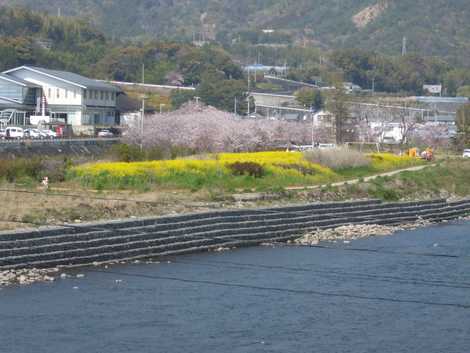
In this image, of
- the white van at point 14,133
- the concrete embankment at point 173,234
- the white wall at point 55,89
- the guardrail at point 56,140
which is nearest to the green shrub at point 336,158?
the concrete embankment at point 173,234

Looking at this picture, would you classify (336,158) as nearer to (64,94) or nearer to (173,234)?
(173,234)

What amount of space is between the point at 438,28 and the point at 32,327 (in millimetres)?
184267

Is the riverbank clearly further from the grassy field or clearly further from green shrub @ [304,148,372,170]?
green shrub @ [304,148,372,170]

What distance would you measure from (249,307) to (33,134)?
115 ft

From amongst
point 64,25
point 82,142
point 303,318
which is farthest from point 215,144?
point 64,25

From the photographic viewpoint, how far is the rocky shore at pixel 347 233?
1113 inches

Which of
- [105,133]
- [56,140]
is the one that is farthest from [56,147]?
[105,133]

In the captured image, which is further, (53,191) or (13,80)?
(13,80)

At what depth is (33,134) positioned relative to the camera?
2084 inches

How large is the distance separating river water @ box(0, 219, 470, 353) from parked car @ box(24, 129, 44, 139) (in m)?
27.9

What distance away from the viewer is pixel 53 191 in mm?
29422

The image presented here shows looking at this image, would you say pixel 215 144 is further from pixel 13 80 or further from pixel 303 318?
pixel 303 318

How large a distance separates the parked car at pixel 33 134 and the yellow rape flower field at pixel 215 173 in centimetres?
1465

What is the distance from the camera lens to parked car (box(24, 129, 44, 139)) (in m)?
51.4
